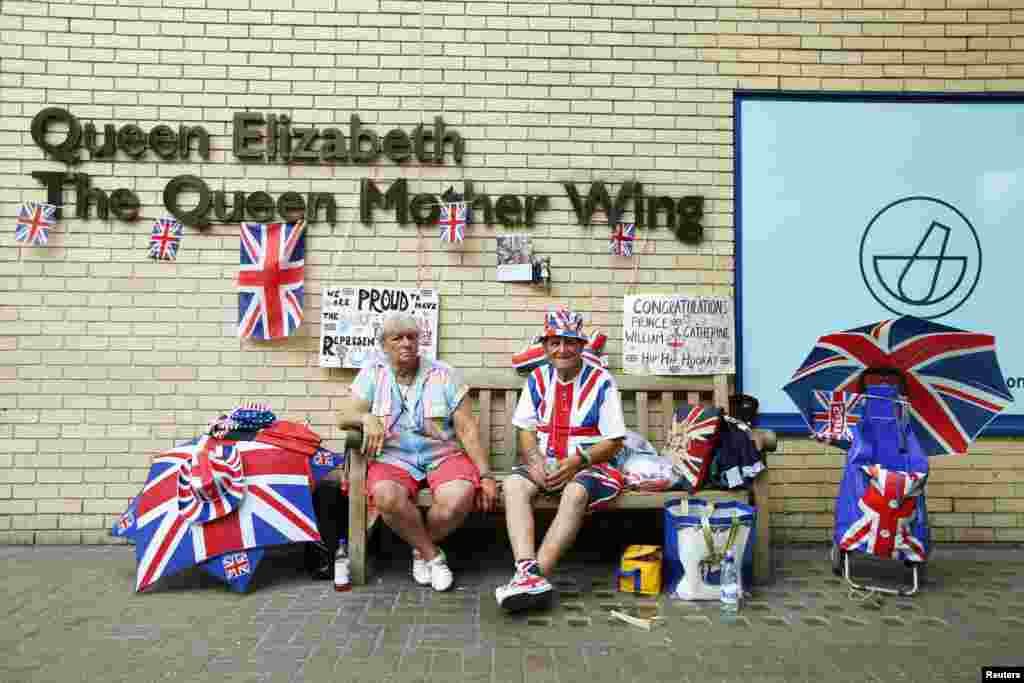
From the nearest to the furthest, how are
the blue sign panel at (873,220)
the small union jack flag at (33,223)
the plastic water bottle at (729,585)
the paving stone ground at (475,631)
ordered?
the paving stone ground at (475,631)
the plastic water bottle at (729,585)
the small union jack flag at (33,223)
the blue sign panel at (873,220)

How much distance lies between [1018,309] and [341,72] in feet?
16.6

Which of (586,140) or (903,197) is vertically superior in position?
(586,140)

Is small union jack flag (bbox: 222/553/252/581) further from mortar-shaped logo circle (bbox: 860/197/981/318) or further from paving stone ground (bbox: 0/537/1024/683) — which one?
mortar-shaped logo circle (bbox: 860/197/981/318)

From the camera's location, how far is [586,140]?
542 cm

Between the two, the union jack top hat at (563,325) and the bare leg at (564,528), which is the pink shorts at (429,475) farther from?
the union jack top hat at (563,325)

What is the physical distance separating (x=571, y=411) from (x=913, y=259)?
282 centimetres

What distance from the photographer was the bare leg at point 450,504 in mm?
4348

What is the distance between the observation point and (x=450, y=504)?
4.34m

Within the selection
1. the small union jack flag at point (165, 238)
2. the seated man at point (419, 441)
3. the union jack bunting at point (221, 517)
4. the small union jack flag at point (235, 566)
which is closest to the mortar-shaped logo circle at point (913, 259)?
the seated man at point (419, 441)

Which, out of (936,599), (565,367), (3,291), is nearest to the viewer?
(936,599)

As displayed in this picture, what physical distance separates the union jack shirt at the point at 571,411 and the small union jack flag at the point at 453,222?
121cm

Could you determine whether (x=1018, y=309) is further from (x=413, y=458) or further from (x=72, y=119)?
(x=72, y=119)

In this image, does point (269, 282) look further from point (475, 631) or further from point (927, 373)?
point (927, 373)

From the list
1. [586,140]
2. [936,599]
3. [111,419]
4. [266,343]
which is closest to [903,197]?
[586,140]
